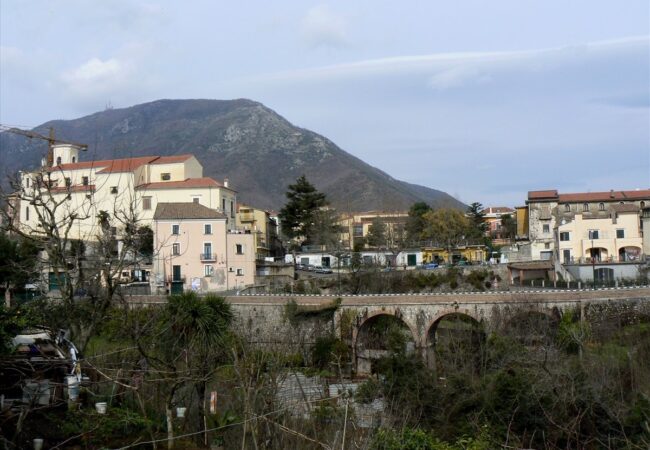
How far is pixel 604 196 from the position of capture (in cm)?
5309

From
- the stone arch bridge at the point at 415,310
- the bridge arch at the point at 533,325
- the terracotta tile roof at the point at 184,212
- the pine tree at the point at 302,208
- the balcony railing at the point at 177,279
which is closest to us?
the bridge arch at the point at 533,325

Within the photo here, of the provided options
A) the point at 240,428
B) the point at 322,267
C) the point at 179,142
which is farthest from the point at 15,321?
the point at 179,142

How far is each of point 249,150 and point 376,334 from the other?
12240 cm

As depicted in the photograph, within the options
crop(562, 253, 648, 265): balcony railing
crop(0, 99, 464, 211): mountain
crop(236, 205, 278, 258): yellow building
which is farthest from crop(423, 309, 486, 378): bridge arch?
crop(0, 99, 464, 211): mountain

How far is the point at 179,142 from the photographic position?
16938 cm

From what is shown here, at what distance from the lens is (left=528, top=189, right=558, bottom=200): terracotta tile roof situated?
53031mm

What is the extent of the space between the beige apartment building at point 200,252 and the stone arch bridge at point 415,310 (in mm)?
5921

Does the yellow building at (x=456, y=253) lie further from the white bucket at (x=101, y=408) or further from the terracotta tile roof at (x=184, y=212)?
the white bucket at (x=101, y=408)

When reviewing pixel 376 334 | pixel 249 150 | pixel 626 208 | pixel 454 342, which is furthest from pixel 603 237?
pixel 249 150

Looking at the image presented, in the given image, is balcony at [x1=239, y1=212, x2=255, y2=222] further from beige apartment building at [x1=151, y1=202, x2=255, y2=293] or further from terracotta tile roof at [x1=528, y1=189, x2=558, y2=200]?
terracotta tile roof at [x1=528, y1=189, x2=558, y2=200]

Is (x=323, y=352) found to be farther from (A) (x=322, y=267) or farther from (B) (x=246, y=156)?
(B) (x=246, y=156)

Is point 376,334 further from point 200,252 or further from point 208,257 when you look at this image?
point 200,252

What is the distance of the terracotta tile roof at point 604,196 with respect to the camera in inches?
2073

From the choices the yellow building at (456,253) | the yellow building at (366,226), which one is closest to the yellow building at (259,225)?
the yellow building at (366,226)
